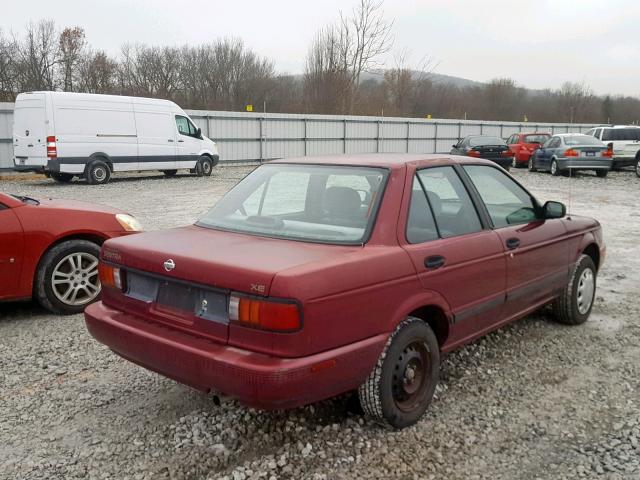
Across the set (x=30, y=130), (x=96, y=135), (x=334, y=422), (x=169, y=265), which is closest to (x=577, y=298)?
(x=334, y=422)

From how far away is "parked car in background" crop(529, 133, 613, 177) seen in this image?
63.0ft

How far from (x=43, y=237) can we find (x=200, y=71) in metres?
45.1

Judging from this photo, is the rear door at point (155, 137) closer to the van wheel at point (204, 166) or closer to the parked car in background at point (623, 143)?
the van wheel at point (204, 166)

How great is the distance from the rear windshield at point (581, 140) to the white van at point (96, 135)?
42.8 feet

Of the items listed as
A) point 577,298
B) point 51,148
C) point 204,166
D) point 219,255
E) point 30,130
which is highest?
point 30,130

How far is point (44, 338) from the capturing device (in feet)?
14.9

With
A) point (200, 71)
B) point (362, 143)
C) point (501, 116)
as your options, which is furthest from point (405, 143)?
point (501, 116)

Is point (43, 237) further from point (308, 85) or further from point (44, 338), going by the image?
point (308, 85)

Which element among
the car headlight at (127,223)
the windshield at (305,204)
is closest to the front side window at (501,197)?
the windshield at (305,204)

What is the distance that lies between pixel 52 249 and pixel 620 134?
71.3 feet

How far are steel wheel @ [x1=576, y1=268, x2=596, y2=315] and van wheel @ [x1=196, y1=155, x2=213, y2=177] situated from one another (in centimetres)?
1676

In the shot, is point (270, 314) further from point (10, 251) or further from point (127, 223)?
point (127, 223)

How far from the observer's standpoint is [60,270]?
503 cm

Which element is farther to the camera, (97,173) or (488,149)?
(488,149)
